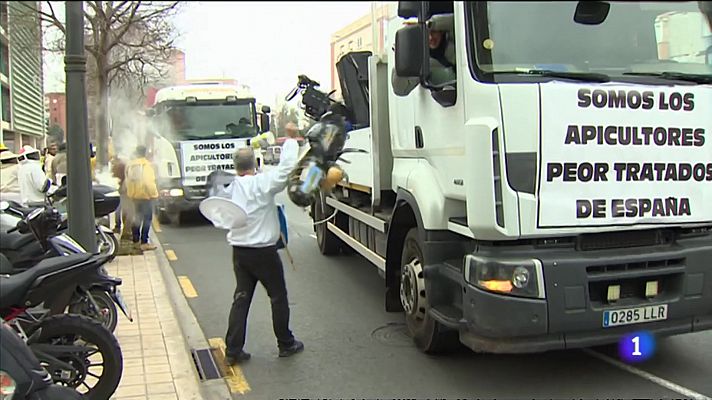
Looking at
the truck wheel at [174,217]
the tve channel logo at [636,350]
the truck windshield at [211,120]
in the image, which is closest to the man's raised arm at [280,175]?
the tve channel logo at [636,350]

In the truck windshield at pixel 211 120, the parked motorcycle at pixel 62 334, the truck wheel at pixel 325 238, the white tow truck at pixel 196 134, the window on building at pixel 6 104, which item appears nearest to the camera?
the parked motorcycle at pixel 62 334

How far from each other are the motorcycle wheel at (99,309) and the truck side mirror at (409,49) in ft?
9.96

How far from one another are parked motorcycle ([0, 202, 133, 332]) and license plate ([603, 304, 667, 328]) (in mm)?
3661

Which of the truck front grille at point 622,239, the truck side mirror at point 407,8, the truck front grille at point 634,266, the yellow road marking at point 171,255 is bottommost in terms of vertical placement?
the yellow road marking at point 171,255

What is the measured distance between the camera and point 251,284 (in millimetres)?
5320

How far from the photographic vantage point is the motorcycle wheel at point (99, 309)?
5.08m

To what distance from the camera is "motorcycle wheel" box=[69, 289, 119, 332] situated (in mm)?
5076

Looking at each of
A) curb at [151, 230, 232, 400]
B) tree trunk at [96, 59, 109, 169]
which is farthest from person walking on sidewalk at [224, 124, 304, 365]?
tree trunk at [96, 59, 109, 169]

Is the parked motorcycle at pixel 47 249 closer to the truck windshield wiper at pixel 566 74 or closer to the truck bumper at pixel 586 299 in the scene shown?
the truck bumper at pixel 586 299

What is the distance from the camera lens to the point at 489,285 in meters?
4.12

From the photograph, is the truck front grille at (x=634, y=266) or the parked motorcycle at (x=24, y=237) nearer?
the truck front grille at (x=634, y=266)

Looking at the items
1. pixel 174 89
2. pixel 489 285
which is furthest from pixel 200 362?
pixel 174 89

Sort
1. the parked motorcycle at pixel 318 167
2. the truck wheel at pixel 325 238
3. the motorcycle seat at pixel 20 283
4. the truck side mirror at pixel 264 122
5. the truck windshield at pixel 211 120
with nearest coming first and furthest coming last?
the motorcycle seat at pixel 20 283, the parked motorcycle at pixel 318 167, the truck wheel at pixel 325 238, the truck windshield at pixel 211 120, the truck side mirror at pixel 264 122

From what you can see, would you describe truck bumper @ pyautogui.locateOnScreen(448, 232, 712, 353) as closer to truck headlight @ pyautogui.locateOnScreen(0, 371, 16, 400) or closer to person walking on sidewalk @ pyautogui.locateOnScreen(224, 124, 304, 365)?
person walking on sidewalk @ pyautogui.locateOnScreen(224, 124, 304, 365)
